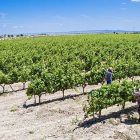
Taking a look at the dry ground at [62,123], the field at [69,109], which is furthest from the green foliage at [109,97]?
the dry ground at [62,123]

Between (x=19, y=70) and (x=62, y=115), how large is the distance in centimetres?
998

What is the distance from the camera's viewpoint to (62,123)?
15930 millimetres

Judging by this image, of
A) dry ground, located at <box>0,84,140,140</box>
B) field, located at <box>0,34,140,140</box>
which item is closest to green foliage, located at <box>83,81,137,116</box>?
field, located at <box>0,34,140,140</box>

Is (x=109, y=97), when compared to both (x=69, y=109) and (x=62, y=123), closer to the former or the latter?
(x=62, y=123)

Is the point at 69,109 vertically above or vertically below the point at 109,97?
below

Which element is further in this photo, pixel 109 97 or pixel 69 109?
pixel 69 109

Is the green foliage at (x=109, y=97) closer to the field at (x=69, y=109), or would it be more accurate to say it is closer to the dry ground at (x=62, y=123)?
the field at (x=69, y=109)

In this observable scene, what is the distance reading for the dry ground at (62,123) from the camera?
14.3 m

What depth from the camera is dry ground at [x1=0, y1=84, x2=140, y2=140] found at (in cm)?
1426

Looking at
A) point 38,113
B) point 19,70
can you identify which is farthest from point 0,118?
point 19,70

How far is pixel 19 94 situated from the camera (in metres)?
23.4

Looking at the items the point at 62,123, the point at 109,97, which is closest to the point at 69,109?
→ the point at 62,123

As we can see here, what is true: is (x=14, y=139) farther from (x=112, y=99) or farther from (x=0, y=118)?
(x=112, y=99)

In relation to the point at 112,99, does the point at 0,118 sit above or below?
below
